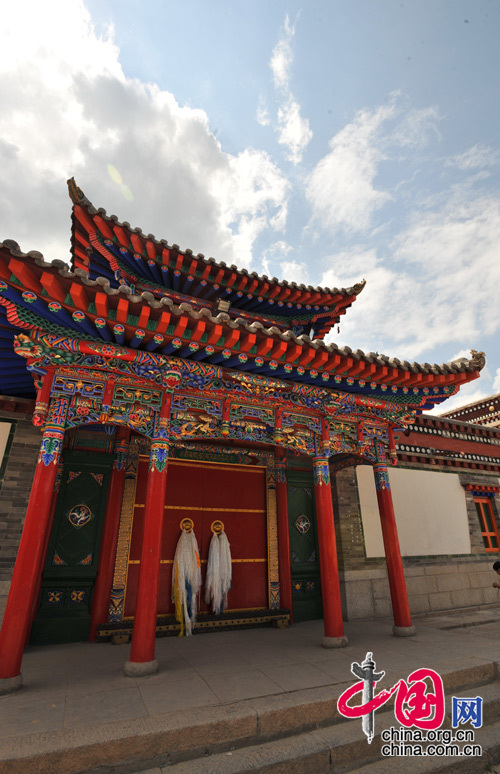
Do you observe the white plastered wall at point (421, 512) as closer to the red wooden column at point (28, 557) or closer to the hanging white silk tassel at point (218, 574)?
the hanging white silk tassel at point (218, 574)

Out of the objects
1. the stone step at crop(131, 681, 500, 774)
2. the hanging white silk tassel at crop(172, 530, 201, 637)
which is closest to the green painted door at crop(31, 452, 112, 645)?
the hanging white silk tassel at crop(172, 530, 201, 637)

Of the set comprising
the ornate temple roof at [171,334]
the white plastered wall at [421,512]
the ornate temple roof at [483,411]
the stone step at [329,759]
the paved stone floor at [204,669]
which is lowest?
the stone step at [329,759]

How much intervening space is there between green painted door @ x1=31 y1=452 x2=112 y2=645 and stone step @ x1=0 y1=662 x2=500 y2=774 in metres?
3.45

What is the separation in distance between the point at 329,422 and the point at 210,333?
2.93 m

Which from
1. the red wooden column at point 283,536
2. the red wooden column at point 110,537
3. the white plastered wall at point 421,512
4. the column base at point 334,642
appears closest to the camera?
the column base at point 334,642

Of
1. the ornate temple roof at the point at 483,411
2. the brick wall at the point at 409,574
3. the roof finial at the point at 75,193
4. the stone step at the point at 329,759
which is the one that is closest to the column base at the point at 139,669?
the stone step at the point at 329,759

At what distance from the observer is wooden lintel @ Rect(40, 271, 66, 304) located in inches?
159

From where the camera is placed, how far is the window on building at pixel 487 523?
10.7 meters

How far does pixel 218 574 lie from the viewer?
704 cm

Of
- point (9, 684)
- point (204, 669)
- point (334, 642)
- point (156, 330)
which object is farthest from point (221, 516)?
point (156, 330)

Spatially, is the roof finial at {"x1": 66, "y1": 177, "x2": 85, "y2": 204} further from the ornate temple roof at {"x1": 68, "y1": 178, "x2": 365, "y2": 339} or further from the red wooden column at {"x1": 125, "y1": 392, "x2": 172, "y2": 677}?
the red wooden column at {"x1": 125, "y1": 392, "x2": 172, "y2": 677}

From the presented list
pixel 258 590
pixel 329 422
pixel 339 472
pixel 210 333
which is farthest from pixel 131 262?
pixel 258 590

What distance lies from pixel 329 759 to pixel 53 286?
17.6 feet

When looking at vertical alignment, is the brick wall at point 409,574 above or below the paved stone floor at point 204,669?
above
